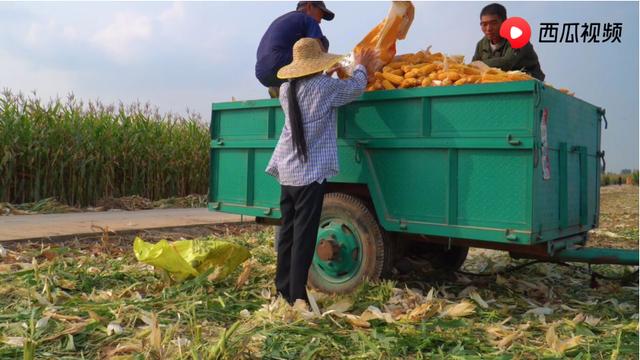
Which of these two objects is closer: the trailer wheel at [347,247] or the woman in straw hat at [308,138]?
the woman in straw hat at [308,138]

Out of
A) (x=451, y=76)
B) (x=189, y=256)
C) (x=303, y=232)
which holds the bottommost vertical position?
(x=189, y=256)

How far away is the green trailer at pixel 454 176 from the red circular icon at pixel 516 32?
96 centimetres

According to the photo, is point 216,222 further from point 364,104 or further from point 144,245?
point 364,104

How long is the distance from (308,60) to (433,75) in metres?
0.97

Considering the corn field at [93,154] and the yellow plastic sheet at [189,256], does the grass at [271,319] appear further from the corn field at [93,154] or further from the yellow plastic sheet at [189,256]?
the corn field at [93,154]

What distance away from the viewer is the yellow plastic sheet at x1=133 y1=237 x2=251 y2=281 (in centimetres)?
434

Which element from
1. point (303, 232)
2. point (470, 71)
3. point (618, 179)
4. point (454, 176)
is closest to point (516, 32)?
point (470, 71)

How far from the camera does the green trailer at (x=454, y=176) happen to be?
3.73 metres

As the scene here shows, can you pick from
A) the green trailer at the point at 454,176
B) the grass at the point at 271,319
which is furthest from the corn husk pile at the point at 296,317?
the green trailer at the point at 454,176

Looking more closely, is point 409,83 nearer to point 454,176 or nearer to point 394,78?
point 394,78

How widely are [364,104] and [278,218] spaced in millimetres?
1261

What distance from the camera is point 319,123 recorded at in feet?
13.5

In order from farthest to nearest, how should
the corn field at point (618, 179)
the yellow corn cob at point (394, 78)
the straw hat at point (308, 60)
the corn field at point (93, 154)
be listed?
the corn field at point (618, 179) → the corn field at point (93, 154) → the yellow corn cob at point (394, 78) → the straw hat at point (308, 60)

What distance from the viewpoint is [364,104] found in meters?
4.40
